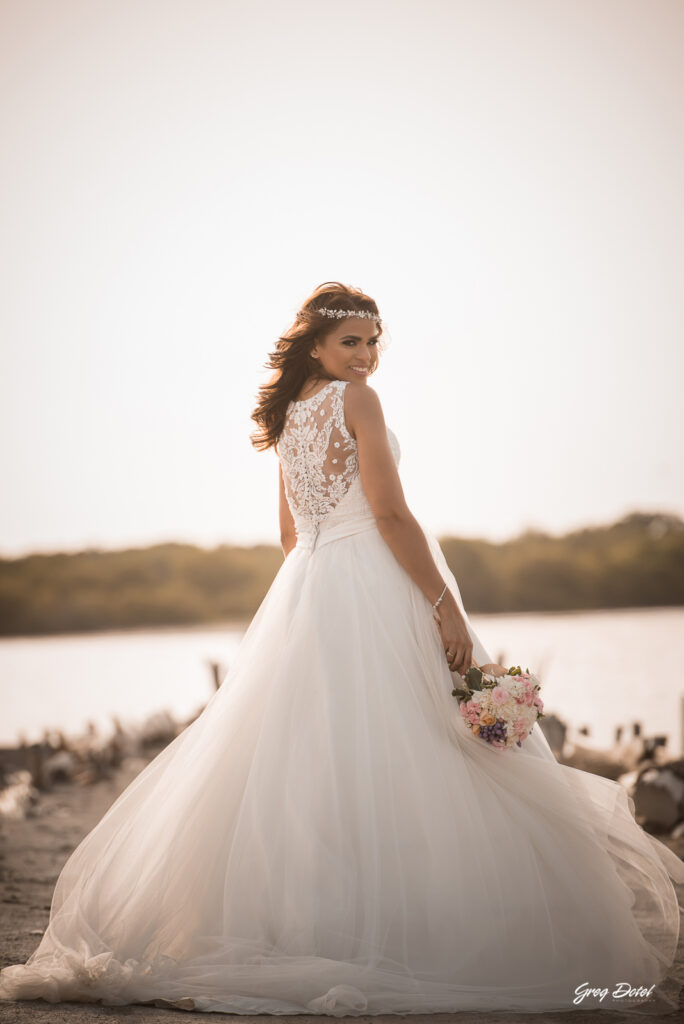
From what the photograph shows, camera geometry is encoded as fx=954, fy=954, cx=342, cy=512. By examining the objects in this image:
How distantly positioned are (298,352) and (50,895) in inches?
115

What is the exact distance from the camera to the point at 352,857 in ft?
10.2

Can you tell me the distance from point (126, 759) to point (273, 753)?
6511mm

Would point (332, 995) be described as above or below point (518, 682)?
below

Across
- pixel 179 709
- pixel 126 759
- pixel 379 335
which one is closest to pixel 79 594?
pixel 179 709

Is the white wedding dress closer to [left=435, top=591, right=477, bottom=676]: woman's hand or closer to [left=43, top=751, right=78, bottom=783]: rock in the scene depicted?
[left=435, top=591, right=477, bottom=676]: woman's hand

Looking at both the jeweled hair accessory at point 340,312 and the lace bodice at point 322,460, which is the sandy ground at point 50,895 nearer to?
the lace bodice at point 322,460

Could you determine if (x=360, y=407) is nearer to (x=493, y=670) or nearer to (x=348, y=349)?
(x=348, y=349)

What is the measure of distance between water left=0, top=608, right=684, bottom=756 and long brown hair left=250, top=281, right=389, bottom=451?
2619 mm

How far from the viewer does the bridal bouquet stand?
316cm

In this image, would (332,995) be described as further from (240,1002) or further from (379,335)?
(379,335)

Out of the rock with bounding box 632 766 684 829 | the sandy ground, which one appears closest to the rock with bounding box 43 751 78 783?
the sandy ground

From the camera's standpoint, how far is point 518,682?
3.22 metres

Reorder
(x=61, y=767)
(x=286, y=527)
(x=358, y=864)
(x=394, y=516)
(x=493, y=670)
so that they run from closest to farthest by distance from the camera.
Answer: (x=358, y=864) → (x=493, y=670) → (x=394, y=516) → (x=286, y=527) → (x=61, y=767)

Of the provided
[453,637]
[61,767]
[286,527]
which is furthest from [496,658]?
[453,637]
